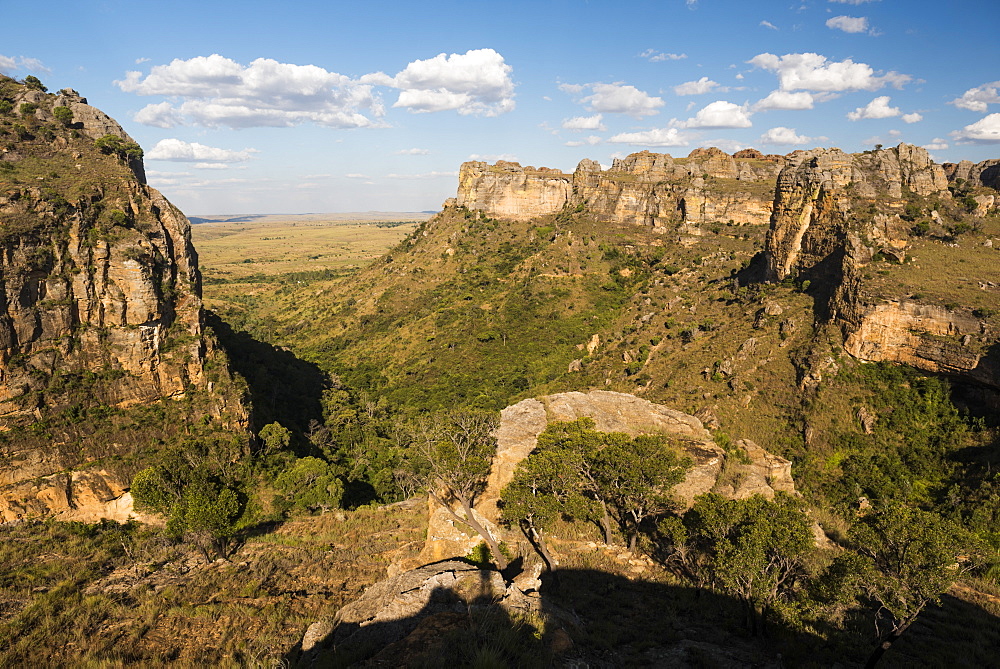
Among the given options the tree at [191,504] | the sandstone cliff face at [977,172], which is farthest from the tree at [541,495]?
the sandstone cliff face at [977,172]

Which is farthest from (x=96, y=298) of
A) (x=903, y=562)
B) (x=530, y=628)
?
(x=903, y=562)

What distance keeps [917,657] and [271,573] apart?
104 ft

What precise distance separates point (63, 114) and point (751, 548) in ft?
295

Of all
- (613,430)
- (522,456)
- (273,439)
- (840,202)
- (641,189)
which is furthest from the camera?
(641,189)

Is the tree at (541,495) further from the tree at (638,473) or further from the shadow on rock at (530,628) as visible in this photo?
the shadow on rock at (530,628)

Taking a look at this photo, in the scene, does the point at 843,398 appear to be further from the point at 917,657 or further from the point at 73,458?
the point at 73,458

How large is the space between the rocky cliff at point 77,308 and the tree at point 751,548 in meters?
51.0

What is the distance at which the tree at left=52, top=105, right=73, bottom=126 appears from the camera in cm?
6242

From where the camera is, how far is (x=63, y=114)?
62750mm

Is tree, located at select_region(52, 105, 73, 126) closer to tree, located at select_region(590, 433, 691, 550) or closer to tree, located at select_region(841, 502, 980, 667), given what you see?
tree, located at select_region(590, 433, 691, 550)

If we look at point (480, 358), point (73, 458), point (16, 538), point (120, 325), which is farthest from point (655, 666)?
point (480, 358)

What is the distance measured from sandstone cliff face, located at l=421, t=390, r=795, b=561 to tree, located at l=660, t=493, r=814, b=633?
574 cm

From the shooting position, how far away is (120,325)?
5097 cm

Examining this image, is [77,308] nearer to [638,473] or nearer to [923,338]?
[638,473]
